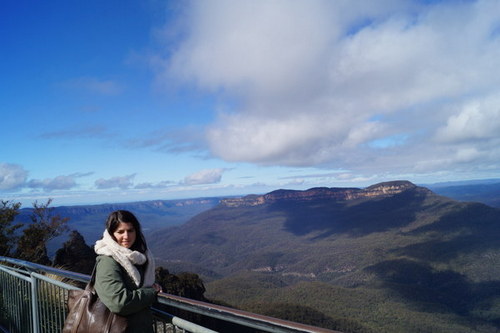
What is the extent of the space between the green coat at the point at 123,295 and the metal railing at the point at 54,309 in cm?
20

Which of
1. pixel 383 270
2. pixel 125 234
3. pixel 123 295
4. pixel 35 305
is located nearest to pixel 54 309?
pixel 35 305

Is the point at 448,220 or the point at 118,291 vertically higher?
the point at 118,291

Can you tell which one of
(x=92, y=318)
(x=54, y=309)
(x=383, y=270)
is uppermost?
(x=92, y=318)

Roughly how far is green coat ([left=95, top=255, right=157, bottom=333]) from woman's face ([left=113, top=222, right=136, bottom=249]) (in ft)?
0.89

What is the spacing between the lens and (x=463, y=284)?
86750 millimetres

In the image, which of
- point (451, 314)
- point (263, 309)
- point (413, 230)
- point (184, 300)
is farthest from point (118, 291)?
point (413, 230)

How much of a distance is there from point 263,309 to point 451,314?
145 ft

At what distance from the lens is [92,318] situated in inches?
95.3

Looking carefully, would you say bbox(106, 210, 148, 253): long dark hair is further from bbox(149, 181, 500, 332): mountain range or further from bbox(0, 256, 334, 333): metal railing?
bbox(149, 181, 500, 332): mountain range

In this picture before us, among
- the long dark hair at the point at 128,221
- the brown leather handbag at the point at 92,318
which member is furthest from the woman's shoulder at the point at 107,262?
the long dark hair at the point at 128,221

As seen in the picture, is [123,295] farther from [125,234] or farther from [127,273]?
[125,234]

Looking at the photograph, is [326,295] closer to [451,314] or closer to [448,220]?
[451,314]

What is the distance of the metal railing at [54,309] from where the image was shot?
6.53 ft

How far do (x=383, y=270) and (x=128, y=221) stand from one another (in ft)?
365
